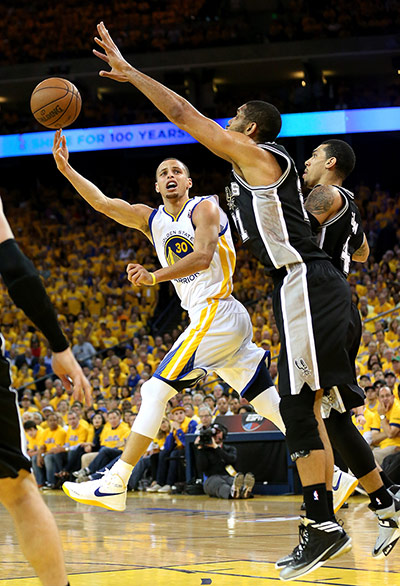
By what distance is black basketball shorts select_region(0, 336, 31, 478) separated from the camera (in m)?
2.55

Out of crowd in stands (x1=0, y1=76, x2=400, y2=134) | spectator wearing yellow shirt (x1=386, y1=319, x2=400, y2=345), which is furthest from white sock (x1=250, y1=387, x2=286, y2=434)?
crowd in stands (x1=0, y1=76, x2=400, y2=134)

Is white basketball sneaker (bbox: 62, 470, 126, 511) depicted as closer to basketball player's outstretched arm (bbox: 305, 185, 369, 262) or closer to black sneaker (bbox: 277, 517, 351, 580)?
black sneaker (bbox: 277, 517, 351, 580)

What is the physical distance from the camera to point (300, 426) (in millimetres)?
3697

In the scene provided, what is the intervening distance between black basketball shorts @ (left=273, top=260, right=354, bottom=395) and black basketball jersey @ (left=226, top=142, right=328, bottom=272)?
75mm

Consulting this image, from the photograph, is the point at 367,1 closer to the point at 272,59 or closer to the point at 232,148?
the point at 272,59

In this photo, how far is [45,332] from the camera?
8.37 feet

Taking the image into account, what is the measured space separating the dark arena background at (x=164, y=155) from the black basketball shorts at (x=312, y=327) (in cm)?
673

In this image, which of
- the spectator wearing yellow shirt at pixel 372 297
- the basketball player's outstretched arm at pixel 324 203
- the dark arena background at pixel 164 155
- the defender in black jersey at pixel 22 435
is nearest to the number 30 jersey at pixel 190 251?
the basketball player's outstretched arm at pixel 324 203

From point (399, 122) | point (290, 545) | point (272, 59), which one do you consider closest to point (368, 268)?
point (399, 122)

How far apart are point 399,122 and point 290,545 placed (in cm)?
1688

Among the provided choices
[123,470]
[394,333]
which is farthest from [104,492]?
[394,333]

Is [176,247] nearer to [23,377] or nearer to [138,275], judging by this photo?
[138,275]

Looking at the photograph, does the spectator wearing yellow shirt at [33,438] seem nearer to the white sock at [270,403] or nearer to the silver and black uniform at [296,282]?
the white sock at [270,403]

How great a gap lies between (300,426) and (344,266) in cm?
107
